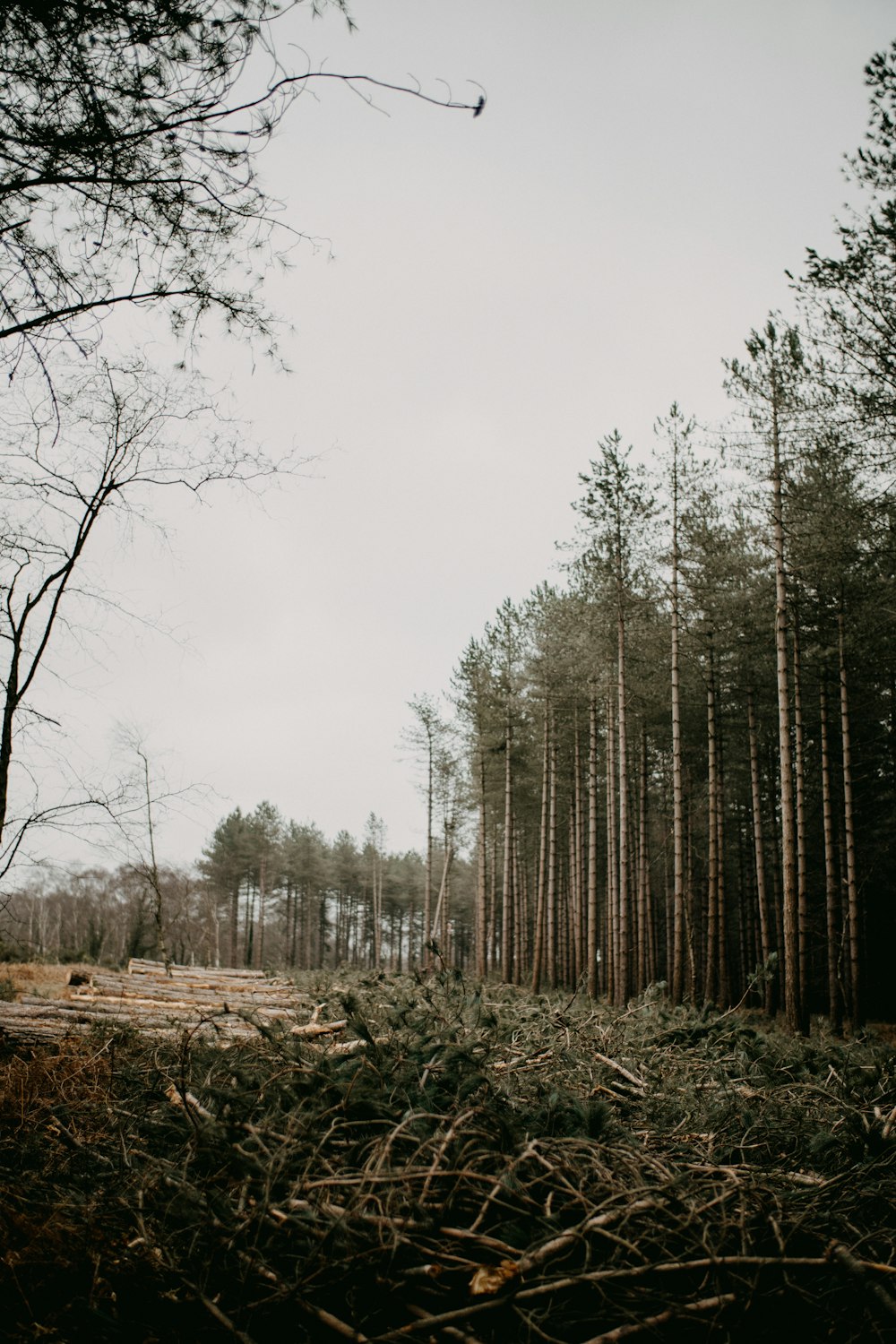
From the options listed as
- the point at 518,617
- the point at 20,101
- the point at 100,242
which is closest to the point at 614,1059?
the point at 100,242

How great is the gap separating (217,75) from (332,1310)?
5052 millimetres

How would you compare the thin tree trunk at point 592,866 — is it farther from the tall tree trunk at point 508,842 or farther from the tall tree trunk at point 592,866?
the tall tree trunk at point 508,842

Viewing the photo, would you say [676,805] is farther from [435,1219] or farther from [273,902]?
[273,902]

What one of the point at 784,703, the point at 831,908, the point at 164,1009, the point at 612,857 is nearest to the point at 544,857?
the point at 612,857

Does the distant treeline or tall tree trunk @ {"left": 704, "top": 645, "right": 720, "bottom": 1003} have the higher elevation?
tall tree trunk @ {"left": 704, "top": 645, "right": 720, "bottom": 1003}

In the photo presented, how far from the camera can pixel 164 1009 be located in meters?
8.86

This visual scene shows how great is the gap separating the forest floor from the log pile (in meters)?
0.67

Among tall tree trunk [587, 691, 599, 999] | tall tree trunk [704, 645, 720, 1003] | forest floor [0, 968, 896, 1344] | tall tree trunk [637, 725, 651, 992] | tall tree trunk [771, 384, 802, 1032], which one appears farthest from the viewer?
tall tree trunk [637, 725, 651, 992]

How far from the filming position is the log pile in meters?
5.95

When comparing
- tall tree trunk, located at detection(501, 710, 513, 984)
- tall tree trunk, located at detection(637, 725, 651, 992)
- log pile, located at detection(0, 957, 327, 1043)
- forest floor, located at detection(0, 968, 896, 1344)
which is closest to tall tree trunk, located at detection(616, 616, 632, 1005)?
tall tree trunk, located at detection(637, 725, 651, 992)

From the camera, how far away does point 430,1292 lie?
2.16 meters

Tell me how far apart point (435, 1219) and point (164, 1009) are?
7789 mm

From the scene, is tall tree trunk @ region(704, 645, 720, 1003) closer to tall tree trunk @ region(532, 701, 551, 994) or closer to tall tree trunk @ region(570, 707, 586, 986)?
tall tree trunk @ region(532, 701, 551, 994)

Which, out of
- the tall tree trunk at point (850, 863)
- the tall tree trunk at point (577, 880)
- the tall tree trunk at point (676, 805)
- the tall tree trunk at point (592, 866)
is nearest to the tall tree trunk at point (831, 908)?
the tall tree trunk at point (850, 863)
